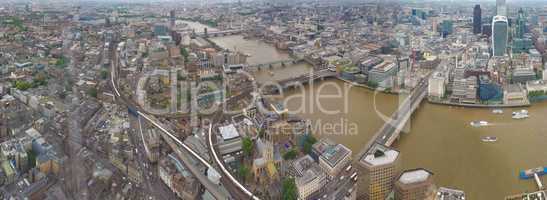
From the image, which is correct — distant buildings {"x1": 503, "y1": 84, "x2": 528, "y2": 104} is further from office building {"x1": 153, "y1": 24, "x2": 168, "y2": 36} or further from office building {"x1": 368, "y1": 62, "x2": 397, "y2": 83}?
office building {"x1": 153, "y1": 24, "x2": 168, "y2": 36}

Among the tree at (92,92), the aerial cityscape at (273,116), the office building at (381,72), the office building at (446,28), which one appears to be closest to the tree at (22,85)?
the aerial cityscape at (273,116)

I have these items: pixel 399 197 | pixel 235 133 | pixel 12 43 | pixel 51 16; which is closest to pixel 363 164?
pixel 399 197

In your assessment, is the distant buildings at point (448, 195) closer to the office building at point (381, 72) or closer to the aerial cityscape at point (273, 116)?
the aerial cityscape at point (273, 116)

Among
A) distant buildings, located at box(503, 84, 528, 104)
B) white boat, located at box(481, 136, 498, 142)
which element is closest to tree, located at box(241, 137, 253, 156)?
white boat, located at box(481, 136, 498, 142)

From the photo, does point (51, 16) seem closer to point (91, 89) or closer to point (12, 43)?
point (12, 43)

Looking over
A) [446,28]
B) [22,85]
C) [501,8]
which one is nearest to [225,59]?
[22,85]

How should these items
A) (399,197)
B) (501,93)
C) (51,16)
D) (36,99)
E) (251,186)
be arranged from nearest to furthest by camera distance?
(399,197), (251,186), (36,99), (501,93), (51,16)

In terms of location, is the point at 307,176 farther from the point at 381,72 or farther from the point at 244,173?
the point at 381,72
